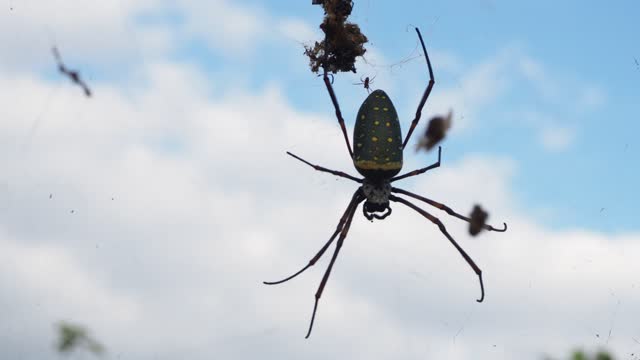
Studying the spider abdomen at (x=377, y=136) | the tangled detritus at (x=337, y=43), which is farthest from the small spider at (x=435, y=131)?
the tangled detritus at (x=337, y=43)

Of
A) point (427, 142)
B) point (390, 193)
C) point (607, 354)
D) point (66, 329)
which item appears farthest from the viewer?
point (390, 193)

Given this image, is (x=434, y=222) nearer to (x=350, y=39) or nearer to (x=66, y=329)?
(x=350, y=39)

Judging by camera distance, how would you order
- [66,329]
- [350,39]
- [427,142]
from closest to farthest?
[66,329] < [427,142] < [350,39]

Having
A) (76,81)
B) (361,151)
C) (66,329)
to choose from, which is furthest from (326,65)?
(66,329)

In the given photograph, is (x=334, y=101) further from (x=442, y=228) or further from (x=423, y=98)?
(x=442, y=228)

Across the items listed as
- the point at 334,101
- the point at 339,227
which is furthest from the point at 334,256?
the point at 334,101

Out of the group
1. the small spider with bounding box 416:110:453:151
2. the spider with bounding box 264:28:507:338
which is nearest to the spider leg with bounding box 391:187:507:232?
the spider with bounding box 264:28:507:338

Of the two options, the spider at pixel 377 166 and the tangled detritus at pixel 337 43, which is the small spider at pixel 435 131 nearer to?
the spider at pixel 377 166
